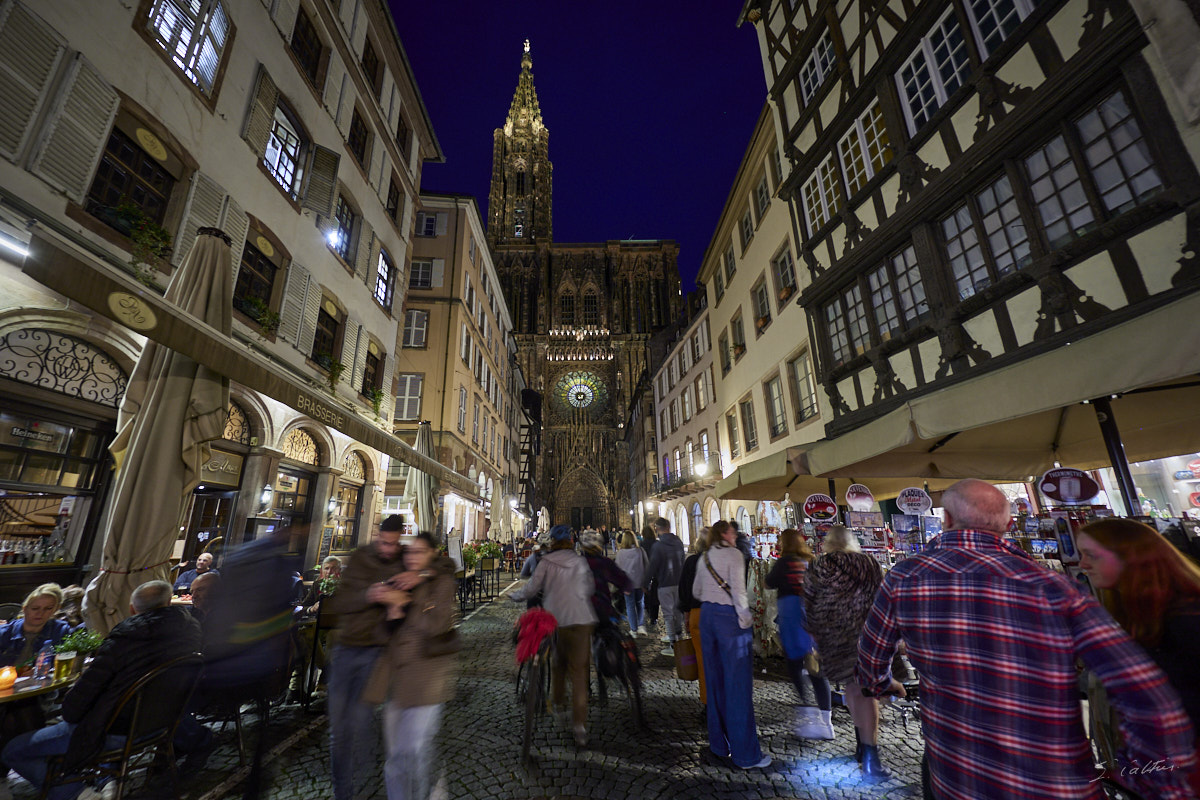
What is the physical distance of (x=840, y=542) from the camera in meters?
3.88

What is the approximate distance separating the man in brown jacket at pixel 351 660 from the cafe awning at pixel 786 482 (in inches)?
199

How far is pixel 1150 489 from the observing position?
376 inches

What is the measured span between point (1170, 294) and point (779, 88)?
8853 mm

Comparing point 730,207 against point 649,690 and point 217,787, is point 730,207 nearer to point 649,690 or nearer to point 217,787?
point 649,690

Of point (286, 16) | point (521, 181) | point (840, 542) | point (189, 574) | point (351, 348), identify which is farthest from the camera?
point (521, 181)

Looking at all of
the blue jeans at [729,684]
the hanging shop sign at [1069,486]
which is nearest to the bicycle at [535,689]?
the blue jeans at [729,684]

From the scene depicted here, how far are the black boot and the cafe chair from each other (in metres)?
4.67

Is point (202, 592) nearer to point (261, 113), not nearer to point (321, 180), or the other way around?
point (261, 113)

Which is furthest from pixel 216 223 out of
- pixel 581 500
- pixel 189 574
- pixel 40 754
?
pixel 581 500

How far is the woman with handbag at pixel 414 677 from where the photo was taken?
2646 mm

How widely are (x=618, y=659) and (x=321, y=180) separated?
10.8 m

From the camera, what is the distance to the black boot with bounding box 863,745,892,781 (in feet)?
10.6

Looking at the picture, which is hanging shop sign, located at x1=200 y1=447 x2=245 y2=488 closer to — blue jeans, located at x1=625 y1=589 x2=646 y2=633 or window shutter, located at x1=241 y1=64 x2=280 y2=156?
window shutter, located at x1=241 y1=64 x2=280 y2=156

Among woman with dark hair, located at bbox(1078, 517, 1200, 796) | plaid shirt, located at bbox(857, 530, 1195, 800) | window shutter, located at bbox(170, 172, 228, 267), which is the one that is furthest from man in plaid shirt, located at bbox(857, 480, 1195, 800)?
window shutter, located at bbox(170, 172, 228, 267)
